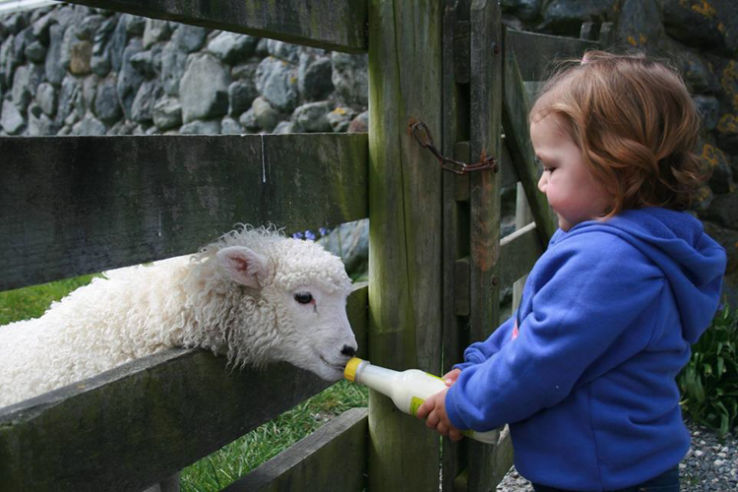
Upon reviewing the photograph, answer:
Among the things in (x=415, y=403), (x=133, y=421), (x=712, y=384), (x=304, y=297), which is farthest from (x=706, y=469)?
(x=133, y=421)

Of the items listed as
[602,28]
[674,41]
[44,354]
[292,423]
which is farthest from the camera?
[674,41]

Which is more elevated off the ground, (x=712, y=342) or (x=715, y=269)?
(x=715, y=269)

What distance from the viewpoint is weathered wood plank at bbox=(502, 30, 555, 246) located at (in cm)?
251

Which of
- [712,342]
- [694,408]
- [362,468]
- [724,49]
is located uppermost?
[724,49]

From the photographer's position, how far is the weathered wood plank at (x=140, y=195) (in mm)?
1171

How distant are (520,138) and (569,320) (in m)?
1.46

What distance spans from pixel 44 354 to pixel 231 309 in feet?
1.89

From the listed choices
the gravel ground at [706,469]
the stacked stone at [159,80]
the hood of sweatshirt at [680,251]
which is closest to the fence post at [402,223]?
the hood of sweatshirt at [680,251]

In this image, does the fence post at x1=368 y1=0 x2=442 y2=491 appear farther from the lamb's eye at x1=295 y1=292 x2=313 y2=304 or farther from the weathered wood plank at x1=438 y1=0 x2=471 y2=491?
the lamb's eye at x1=295 y1=292 x2=313 y2=304

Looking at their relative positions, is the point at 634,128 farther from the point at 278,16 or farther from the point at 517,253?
the point at 517,253

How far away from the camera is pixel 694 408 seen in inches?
158

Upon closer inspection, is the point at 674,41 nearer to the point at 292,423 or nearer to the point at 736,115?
the point at 736,115

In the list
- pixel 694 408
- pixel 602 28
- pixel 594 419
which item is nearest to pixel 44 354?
pixel 594 419

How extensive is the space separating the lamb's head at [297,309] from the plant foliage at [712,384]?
3051 millimetres
